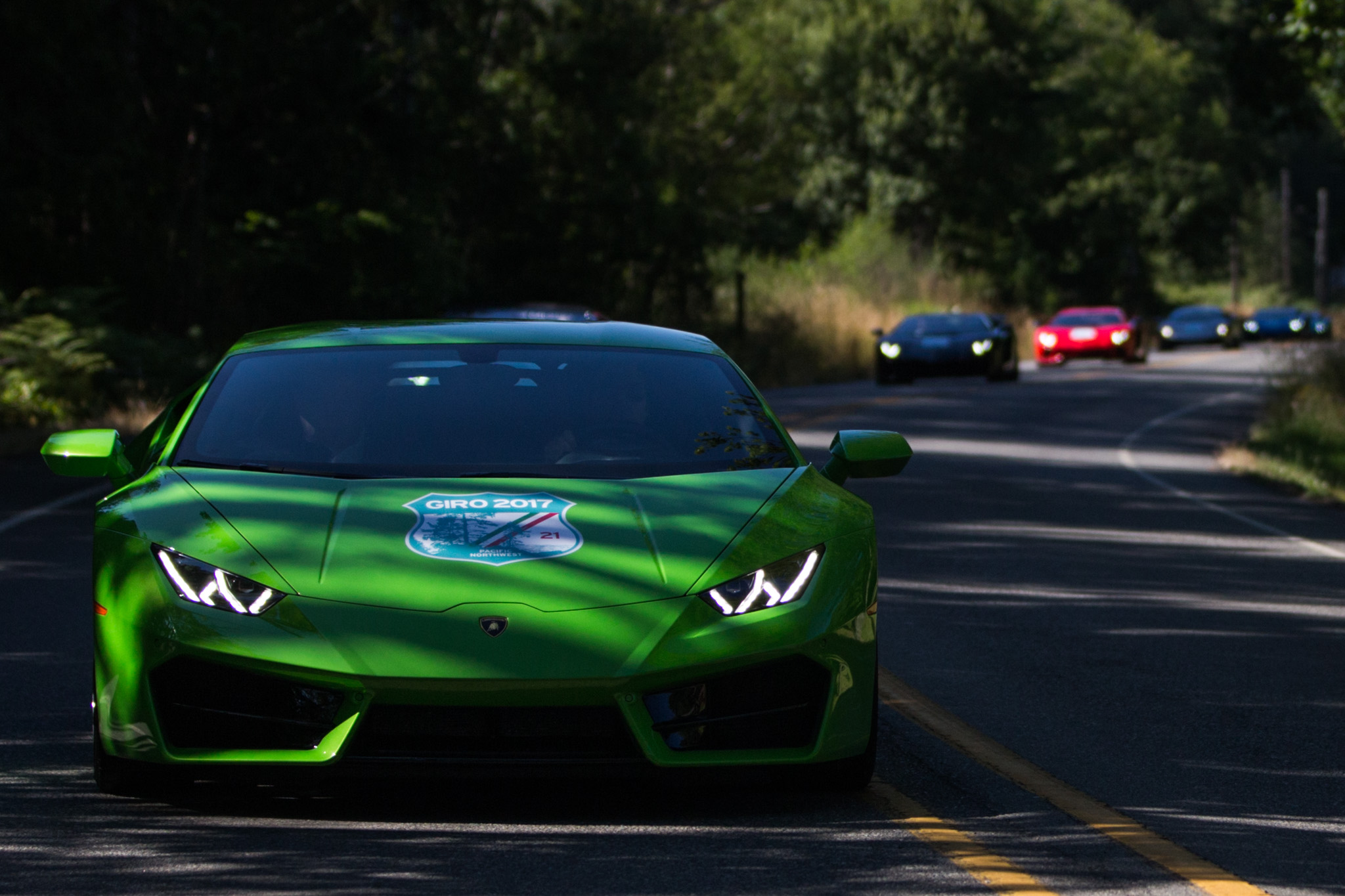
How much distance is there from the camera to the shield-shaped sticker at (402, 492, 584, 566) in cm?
523

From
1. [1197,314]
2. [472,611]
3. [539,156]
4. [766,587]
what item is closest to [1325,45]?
[539,156]

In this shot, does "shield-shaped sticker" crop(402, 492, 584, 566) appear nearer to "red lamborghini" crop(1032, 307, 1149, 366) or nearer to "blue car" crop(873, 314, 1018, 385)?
"blue car" crop(873, 314, 1018, 385)

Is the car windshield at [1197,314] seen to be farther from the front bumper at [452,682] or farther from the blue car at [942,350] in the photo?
the front bumper at [452,682]

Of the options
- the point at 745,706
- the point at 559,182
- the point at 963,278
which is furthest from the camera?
the point at 963,278

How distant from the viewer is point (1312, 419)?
2223 centimetres

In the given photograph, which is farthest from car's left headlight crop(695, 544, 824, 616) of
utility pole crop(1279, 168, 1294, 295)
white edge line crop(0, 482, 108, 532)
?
utility pole crop(1279, 168, 1294, 295)

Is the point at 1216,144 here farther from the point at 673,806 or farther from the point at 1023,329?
the point at 673,806

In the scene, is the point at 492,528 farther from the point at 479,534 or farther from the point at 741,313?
the point at 741,313

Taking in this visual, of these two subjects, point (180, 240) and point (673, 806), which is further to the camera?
point (180, 240)

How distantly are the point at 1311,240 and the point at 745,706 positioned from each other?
13624 cm

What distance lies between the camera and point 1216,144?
327 feet

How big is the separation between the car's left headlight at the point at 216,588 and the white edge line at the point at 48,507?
27.4ft

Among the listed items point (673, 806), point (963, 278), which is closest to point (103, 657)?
point (673, 806)

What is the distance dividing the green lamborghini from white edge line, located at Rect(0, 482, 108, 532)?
7.92 m
